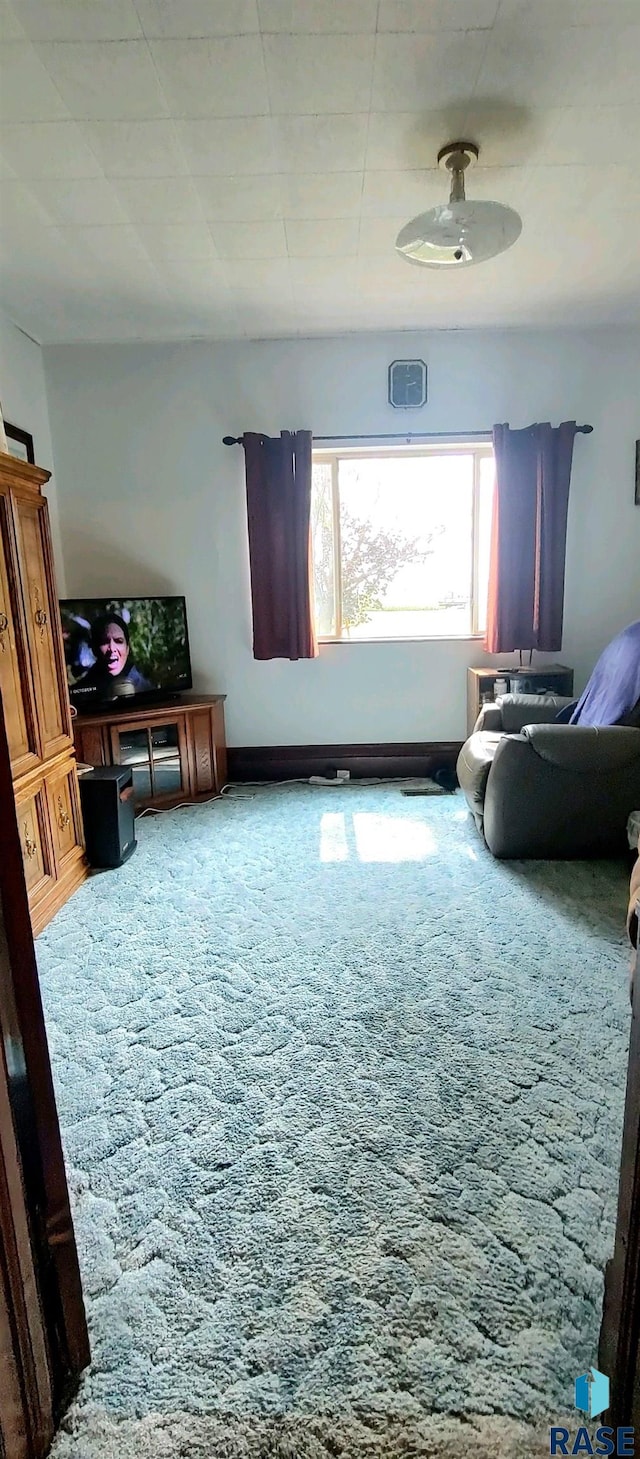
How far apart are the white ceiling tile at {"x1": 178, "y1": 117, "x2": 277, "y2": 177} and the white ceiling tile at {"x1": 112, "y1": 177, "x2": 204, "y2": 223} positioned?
0.12 meters

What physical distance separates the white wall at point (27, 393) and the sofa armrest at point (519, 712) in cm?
255

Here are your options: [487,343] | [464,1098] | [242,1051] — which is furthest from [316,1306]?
[487,343]

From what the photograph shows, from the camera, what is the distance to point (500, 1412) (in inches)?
37.5

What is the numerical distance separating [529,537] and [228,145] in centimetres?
236

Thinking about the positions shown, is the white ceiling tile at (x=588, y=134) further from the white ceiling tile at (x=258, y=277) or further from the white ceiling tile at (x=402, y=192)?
the white ceiling tile at (x=258, y=277)

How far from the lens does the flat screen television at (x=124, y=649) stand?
3.42 m

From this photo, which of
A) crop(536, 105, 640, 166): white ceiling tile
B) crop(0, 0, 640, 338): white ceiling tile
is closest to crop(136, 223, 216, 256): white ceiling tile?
crop(0, 0, 640, 338): white ceiling tile

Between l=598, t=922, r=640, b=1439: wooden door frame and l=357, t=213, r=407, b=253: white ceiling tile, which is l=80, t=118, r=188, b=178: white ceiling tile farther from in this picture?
l=598, t=922, r=640, b=1439: wooden door frame

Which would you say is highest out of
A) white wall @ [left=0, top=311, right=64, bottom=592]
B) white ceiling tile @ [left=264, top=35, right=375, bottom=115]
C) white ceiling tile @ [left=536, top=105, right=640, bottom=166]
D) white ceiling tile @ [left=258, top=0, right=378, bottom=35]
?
white ceiling tile @ [left=258, top=0, right=378, bottom=35]

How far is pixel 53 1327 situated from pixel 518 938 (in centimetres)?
162

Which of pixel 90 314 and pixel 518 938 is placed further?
pixel 90 314

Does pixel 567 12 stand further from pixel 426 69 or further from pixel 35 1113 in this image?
pixel 35 1113

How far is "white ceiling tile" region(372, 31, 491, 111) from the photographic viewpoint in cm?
170

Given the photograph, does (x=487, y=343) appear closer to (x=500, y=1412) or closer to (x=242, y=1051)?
(x=242, y=1051)
